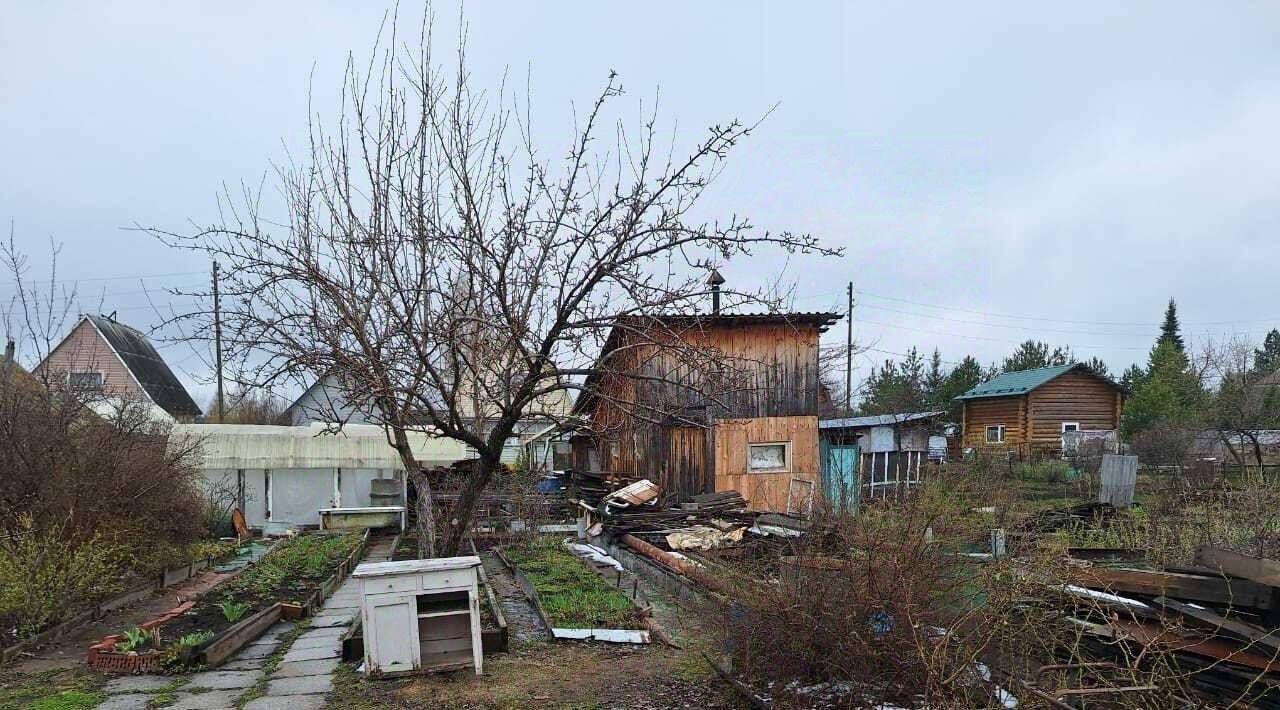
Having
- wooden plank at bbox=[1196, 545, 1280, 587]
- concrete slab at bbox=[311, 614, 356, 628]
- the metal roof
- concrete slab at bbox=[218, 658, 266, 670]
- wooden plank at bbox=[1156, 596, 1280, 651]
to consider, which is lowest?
concrete slab at bbox=[311, 614, 356, 628]

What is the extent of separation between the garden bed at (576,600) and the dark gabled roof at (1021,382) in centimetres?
2896

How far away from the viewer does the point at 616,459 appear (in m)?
22.6

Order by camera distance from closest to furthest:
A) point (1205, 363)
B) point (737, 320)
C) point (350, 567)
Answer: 1. point (350, 567)
2. point (737, 320)
3. point (1205, 363)

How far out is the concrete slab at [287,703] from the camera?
6590 millimetres

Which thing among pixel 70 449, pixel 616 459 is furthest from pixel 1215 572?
pixel 616 459

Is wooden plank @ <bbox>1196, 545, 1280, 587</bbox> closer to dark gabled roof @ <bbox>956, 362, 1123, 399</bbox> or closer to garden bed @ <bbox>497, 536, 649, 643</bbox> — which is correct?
garden bed @ <bbox>497, 536, 649, 643</bbox>

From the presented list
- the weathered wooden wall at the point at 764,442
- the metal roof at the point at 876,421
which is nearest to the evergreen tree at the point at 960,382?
the metal roof at the point at 876,421

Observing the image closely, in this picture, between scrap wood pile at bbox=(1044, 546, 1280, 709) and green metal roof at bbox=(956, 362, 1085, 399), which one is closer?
scrap wood pile at bbox=(1044, 546, 1280, 709)

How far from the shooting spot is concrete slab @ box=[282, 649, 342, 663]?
8203 mm

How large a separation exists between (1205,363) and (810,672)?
40080 mm

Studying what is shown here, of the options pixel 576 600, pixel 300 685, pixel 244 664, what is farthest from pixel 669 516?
pixel 300 685

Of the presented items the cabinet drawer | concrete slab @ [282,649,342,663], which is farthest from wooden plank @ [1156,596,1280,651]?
concrete slab @ [282,649,342,663]

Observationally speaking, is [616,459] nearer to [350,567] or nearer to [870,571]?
[350,567]

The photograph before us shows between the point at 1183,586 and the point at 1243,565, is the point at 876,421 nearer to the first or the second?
the point at 1183,586
